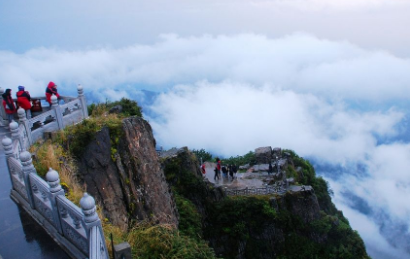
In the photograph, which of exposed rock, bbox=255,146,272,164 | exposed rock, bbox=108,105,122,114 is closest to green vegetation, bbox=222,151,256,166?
exposed rock, bbox=255,146,272,164

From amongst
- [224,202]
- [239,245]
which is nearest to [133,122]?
[224,202]

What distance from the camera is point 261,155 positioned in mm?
35281

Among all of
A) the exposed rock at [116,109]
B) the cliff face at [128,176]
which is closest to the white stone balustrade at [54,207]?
the cliff face at [128,176]

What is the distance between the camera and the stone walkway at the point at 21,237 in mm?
7672

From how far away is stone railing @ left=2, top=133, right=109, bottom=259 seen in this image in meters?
6.56

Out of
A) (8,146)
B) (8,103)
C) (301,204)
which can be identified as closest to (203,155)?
(301,204)

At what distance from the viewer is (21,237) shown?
8.29 metres

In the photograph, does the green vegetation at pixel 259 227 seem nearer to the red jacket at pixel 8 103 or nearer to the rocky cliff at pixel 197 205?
the rocky cliff at pixel 197 205

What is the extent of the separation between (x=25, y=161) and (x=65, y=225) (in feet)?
6.31

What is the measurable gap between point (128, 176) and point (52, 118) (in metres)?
3.45

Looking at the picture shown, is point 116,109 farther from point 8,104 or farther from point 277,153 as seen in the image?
point 277,153

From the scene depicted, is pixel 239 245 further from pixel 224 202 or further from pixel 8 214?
pixel 8 214

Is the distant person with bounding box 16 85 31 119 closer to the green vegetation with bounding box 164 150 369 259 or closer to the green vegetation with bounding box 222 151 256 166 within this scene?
the green vegetation with bounding box 164 150 369 259

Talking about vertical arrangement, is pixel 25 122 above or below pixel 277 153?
above
